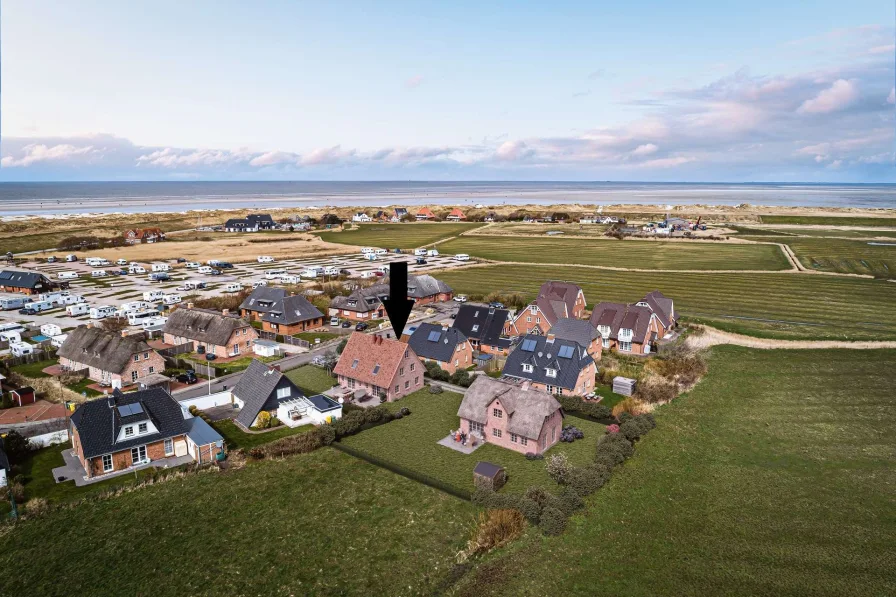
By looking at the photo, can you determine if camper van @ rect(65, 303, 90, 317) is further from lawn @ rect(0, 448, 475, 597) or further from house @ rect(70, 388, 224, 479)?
lawn @ rect(0, 448, 475, 597)

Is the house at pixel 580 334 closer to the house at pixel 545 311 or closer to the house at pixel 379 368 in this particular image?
the house at pixel 545 311

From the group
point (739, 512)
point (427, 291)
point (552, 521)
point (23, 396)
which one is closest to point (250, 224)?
point (427, 291)

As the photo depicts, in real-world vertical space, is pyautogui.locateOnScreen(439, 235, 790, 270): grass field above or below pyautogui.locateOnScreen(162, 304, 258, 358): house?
above

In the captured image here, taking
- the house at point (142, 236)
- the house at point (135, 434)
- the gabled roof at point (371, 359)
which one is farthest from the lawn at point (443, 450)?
the house at point (142, 236)

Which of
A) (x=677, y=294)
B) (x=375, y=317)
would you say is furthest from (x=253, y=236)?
(x=677, y=294)

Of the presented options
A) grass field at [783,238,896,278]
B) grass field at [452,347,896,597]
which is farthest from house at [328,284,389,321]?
grass field at [783,238,896,278]

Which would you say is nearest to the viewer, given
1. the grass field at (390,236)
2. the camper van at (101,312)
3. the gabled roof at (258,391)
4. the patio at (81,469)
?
the patio at (81,469)
